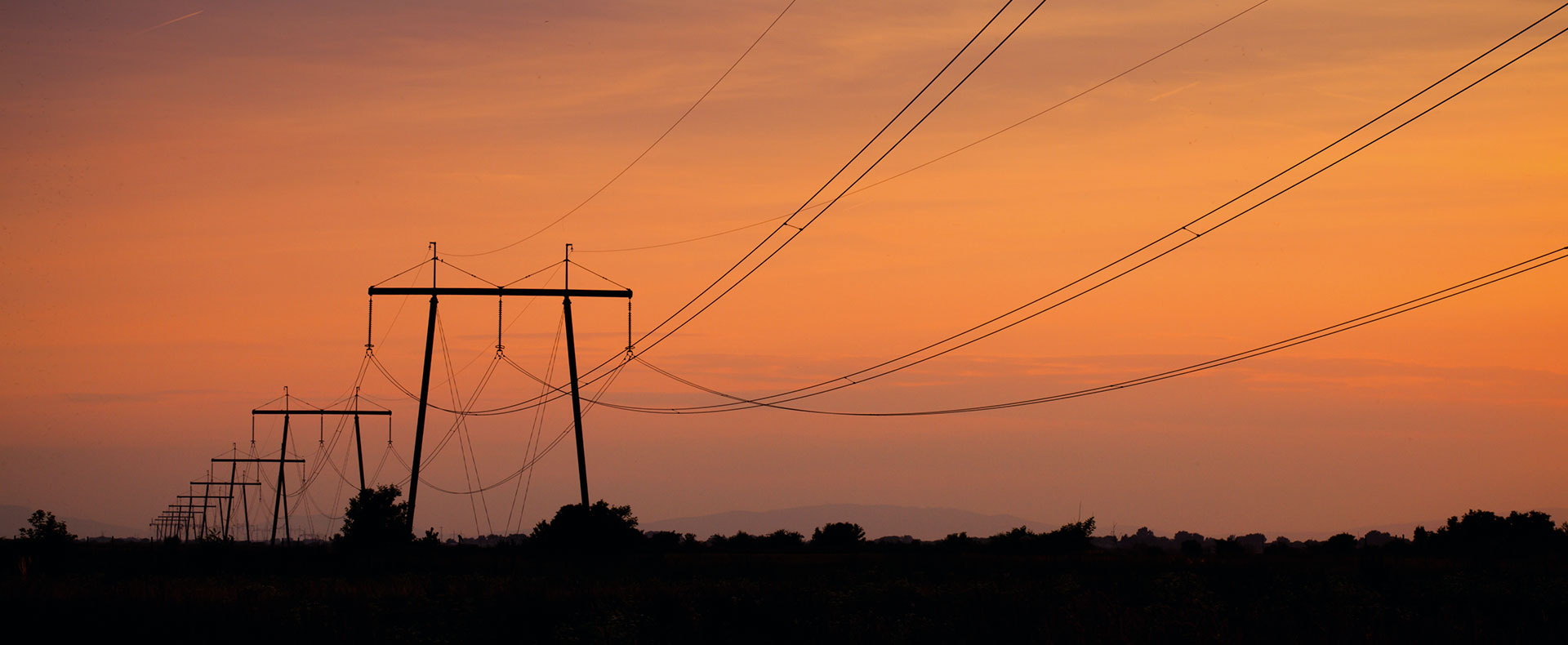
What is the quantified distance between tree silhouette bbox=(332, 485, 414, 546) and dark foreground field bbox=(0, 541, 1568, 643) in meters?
14.2

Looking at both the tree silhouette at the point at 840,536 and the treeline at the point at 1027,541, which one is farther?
the tree silhouette at the point at 840,536

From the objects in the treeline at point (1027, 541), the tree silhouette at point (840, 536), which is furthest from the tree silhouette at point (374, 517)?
the tree silhouette at point (840, 536)

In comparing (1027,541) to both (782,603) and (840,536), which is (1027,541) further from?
(782,603)

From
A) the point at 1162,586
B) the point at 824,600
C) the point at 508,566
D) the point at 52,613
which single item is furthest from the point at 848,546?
the point at 52,613

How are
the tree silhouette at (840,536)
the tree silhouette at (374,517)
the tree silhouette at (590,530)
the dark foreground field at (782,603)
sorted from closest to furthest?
the dark foreground field at (782,603) → the tree silhouette at (590,530) → the tree silhouette at (374,517) → the tree silhouette at (840,536)

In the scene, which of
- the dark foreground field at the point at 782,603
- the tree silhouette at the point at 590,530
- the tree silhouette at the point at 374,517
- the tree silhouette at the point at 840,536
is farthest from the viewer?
the tree silhouette at the point at 840,536

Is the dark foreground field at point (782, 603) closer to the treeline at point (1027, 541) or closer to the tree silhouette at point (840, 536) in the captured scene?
the treeline at point (1027, 541)

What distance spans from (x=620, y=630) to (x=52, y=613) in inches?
498

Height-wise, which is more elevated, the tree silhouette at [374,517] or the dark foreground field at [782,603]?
the tree silhouette at [374,517]

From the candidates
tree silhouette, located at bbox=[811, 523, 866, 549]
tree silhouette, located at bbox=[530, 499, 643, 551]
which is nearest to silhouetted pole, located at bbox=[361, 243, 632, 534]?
tree silhouette, located at bbox=[530, 499, 643, 551]

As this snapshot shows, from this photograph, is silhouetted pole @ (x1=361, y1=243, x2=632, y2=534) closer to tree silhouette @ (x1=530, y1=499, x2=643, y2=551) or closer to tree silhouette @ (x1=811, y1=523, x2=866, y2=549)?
tree silhouette @ (x1=530, y1=499, x2=643, y2=551)

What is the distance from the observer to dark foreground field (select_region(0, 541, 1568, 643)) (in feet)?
75.4

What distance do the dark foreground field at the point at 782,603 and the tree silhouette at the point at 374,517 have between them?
14204 millimetres

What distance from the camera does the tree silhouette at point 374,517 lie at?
60.7 m
